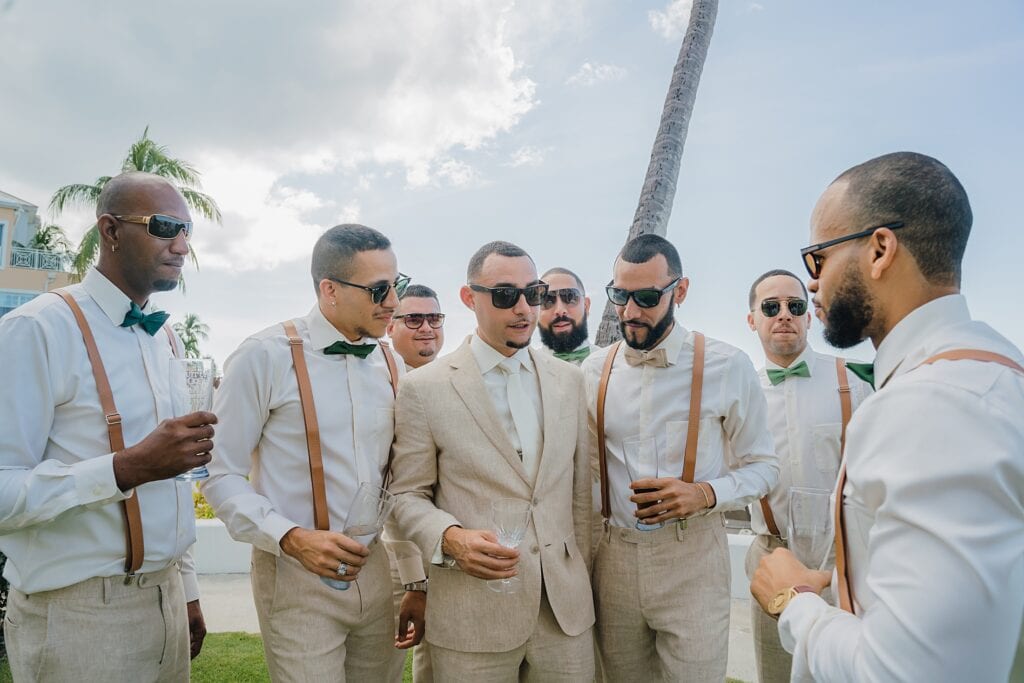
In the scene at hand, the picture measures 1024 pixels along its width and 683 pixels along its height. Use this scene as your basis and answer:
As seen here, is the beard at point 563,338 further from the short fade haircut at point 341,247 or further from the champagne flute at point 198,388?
the champagne flute at point 198,388

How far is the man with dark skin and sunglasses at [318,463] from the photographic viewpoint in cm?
293

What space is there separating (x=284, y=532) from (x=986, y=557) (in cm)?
248

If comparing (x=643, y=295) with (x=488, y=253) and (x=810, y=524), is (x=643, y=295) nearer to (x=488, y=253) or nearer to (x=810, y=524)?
(x=488, y=253)

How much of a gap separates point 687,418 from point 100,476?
2727 mm

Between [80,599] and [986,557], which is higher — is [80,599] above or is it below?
below

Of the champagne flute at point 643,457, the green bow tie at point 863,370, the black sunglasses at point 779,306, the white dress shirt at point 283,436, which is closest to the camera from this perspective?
the green bow tie at point 863,370

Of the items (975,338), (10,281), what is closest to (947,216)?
(975,338)

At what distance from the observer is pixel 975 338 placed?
1.63 m

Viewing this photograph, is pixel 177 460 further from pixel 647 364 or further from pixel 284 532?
pixel 647 364

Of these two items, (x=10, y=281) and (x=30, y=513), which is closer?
(x=30, y=513)

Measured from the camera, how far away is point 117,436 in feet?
8.89

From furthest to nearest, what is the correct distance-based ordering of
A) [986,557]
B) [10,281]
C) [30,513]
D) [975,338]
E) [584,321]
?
1. [10,281]
2. [584,321]
3. [30,513]
4. [975,338]
5. [986,557]

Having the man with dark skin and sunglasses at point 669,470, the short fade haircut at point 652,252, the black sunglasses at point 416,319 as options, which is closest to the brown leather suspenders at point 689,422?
the man with dark skin and sunglasses at point 669,470

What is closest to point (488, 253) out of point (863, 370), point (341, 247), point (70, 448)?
point (341, 247)
